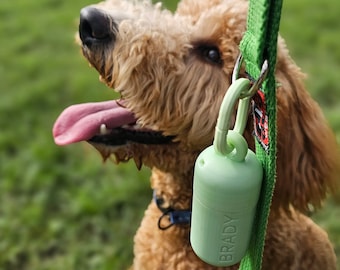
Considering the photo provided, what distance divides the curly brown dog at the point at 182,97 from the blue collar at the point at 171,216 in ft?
0.06

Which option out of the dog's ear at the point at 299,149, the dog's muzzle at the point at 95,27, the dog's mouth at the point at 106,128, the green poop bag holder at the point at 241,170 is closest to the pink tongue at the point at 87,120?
the dog's mouth at the point at 106,128

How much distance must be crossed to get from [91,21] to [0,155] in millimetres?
1845

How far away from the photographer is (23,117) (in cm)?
356

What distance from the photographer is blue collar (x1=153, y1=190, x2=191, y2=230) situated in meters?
1.87

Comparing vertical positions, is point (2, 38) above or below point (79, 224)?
above

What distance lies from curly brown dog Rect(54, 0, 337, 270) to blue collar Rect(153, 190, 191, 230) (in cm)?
2

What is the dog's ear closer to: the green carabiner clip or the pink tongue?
the pink tongue

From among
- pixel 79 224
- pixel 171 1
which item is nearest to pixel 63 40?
pixel 171 1

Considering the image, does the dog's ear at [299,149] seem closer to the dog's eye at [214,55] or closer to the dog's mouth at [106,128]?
the dog's eye at [214,55]

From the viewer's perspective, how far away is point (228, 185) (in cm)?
114

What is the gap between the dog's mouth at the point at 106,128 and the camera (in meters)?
1.78

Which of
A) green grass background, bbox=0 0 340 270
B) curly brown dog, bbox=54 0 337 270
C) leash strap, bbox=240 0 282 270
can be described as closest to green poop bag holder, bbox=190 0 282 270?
leash strap, bbox=240 0 282 270

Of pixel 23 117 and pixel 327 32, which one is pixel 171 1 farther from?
pixel 23 117

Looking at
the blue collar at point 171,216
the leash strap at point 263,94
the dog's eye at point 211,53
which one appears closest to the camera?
Result: the leash strap at point 263,94
